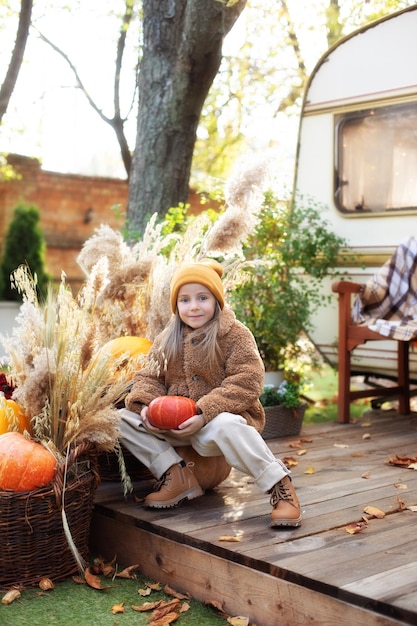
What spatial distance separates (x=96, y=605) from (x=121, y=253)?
2117mm

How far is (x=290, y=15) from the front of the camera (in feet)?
35.7

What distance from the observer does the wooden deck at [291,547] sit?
7.95ft

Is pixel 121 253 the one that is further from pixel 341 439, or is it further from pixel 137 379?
pixel 341 439

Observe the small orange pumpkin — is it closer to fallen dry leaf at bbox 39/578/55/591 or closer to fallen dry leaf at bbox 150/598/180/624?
fallen dry leaf at bbox 39/578/55/591

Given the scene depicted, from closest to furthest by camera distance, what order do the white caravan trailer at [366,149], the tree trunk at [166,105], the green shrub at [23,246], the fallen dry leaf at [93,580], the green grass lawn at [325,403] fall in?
the fallen dry leaf at [93,580]
the white caravan trailer at [366,149]
the green grass lawn at [325,403]
the tree trunk at [166,105]
the green shrub at [23,246]

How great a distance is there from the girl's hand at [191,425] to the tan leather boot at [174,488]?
0.25 m

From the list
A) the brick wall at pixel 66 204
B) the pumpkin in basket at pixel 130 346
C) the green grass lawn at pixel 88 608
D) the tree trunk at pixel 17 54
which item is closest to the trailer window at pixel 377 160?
the pumpkin in basket at pixel 130 346

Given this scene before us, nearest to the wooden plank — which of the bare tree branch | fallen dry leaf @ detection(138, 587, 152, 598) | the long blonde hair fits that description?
fallen dry leaf @ detection(138, 587, 152, 598)

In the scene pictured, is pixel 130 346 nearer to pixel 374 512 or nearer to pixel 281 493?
pixel 281 493

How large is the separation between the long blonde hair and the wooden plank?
74 cm

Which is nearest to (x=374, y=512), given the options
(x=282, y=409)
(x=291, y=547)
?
(x=291, y=547)

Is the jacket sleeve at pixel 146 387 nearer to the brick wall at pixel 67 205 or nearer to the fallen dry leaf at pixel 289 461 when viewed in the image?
the fallen dry leaf at pixel 289 461

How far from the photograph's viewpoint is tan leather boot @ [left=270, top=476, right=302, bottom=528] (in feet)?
9.98

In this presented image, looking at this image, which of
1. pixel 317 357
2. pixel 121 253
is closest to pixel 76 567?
pixel 121 253
